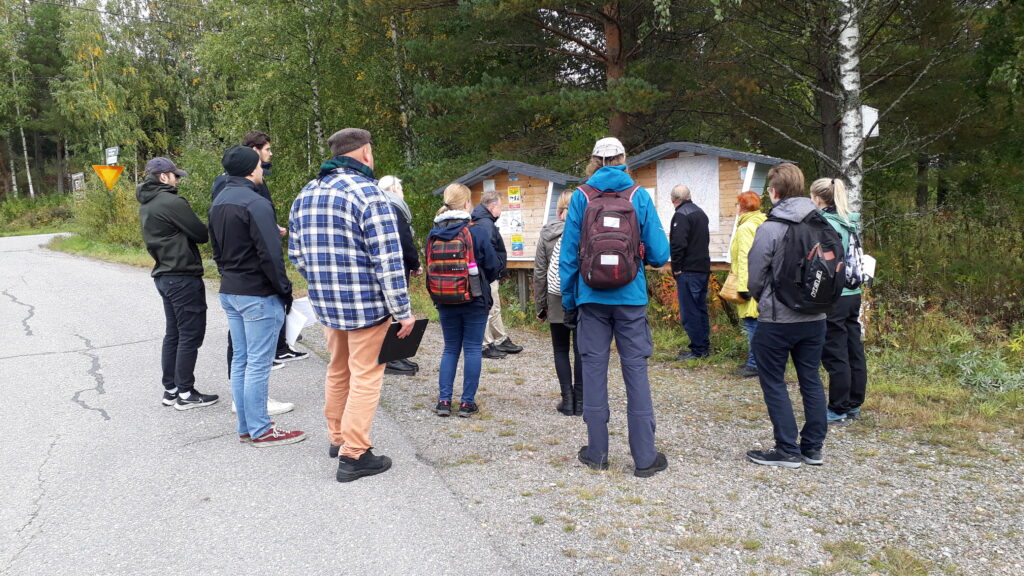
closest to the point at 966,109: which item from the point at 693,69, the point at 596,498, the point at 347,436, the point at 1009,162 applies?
the point at 1009,162

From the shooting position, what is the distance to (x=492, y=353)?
7.51 m

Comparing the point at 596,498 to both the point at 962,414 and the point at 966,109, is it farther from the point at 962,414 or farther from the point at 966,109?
the point at 966,109

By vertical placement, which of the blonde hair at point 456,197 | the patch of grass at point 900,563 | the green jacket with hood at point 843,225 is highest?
the blonde hair at point 456,197

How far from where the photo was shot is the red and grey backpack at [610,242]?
3697 mm

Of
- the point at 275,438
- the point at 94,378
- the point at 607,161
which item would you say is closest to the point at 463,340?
the point at 275,438

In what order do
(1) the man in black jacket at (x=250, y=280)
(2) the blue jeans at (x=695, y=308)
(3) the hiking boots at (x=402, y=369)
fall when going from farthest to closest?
(2) the blue jeans at (x=695, y=308) < (3) the hiking boots at (x=402, y=369) < (1) the man in black jacket at (x=250, y=280)

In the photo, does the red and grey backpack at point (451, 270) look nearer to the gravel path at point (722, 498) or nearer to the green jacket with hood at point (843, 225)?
the gravel path at point (722, 498)

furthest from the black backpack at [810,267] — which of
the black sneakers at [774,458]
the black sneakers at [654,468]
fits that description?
the black sneakers at [654,468]

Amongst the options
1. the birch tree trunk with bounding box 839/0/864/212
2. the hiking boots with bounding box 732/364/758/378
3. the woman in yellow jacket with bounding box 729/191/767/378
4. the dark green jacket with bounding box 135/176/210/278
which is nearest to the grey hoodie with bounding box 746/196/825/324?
the woman in yellow jacket with bounding box 729/191/767/378

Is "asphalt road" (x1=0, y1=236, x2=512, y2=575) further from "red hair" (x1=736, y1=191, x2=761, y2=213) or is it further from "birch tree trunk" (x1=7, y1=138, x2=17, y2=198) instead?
"birch tree trunk" (x1=7, y1=138, x2=17, y2=198)

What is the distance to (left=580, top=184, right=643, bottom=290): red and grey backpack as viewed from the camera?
3.70 metres

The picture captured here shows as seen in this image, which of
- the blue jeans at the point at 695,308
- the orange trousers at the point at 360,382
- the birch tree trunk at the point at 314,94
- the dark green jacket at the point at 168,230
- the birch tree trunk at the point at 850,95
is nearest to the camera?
the orange trousers at the point at 360,382

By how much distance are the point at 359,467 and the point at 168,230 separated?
2577 mm

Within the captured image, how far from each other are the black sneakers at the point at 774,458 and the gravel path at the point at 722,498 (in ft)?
0.17
